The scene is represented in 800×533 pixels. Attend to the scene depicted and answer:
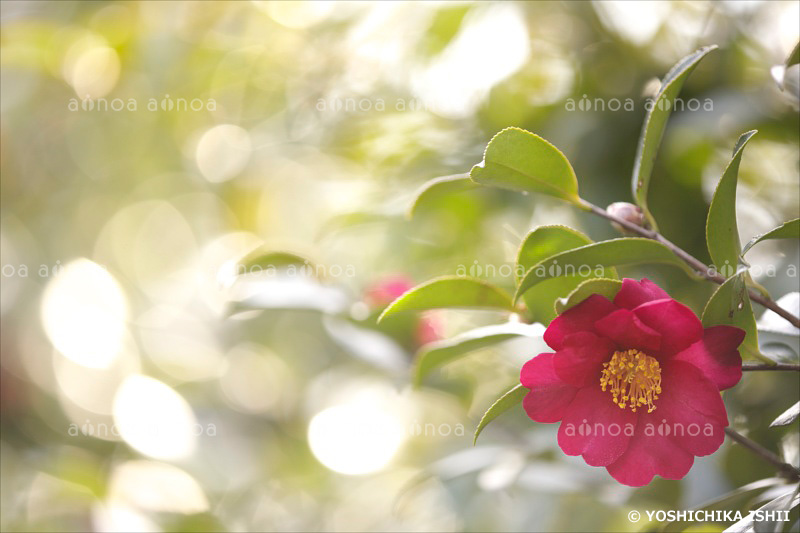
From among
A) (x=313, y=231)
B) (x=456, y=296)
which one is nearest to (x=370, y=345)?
(x=456, y=296)

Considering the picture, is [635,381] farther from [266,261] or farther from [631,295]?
[266,261]

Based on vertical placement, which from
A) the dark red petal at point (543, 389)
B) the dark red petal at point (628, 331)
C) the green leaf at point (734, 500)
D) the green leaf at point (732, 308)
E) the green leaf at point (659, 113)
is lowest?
the green leaf at point (734, 500)

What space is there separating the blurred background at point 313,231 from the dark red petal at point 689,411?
10.6 inches

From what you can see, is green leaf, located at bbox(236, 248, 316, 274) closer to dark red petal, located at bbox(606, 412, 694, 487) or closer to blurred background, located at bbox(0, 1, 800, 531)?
blurred background, located at bbox(0, 1, 800, 531)

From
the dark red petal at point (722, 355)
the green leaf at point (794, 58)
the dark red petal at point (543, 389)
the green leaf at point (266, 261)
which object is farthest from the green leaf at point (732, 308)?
the green leaf at point (266, 261)

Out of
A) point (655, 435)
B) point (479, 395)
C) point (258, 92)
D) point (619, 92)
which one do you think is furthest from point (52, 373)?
point (655, 435)

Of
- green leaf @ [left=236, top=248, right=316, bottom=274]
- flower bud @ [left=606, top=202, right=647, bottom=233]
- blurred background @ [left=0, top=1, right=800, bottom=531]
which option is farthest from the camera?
blurred background @ [left=0, top=1, right=800, bottom=531]

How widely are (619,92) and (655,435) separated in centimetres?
72

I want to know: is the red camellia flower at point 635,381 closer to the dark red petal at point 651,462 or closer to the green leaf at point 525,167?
the dark red petal at point 651,462

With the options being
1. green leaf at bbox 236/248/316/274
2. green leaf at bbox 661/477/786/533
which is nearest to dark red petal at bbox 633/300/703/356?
green leaf at bbox 661/477/786/533

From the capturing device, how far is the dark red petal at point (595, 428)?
0.54 metres

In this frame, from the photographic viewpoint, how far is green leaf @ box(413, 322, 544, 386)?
59cm

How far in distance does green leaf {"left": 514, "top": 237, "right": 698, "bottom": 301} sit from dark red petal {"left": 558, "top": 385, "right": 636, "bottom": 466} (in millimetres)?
93

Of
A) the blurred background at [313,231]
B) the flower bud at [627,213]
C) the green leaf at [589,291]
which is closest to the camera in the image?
the green leaf at [589,291]
